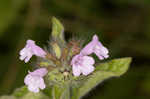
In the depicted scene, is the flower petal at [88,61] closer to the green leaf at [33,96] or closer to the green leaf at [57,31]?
the green leaf at [57,31]

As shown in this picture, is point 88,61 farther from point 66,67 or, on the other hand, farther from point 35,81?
point 35,81

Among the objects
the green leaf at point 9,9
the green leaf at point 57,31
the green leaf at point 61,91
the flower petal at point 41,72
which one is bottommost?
the green leaf at point 61,91

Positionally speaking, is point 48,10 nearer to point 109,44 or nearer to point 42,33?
point 42,33

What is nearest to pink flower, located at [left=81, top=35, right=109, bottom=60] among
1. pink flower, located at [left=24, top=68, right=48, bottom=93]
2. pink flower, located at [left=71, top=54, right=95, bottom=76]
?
pink flower, located at [left=71, top=54, right=95, bottom=76]

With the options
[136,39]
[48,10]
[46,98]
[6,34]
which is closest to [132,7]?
[136,39]

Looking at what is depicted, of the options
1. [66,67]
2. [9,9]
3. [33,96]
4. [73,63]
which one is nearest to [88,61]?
[73,63]

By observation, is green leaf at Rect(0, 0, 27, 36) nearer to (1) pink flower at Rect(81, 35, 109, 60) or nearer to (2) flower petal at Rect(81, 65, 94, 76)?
(1) pink flower at Rect(81, 35, 109, 60)

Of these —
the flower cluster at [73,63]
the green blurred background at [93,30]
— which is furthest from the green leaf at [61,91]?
the green blurred background at [93,30]
